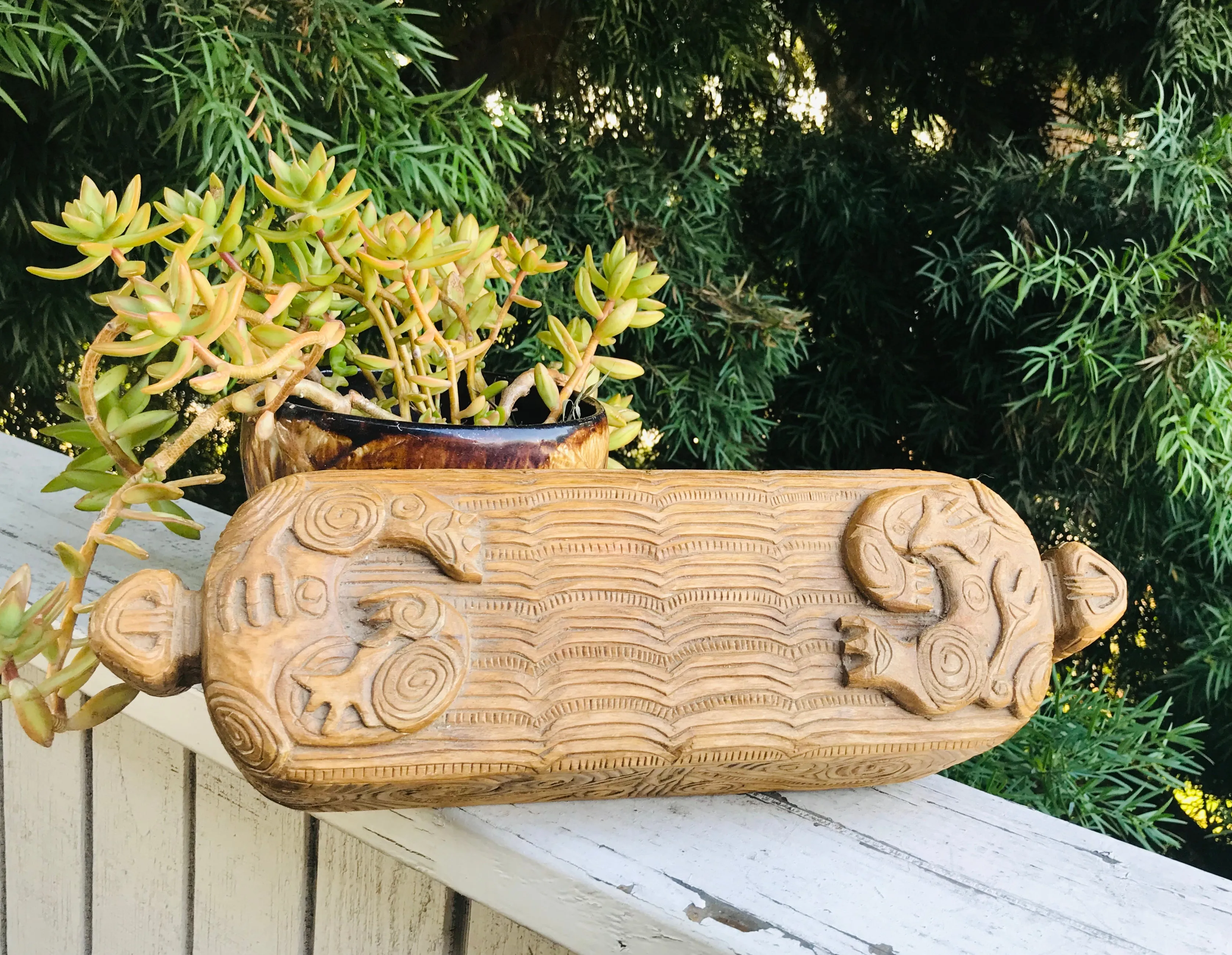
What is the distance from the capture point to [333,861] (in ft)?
1.71

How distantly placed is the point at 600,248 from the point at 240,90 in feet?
2.13

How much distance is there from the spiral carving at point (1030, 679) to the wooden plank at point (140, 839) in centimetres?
45

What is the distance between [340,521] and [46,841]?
41 cm

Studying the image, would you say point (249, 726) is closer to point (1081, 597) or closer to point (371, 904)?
point (371, 904)

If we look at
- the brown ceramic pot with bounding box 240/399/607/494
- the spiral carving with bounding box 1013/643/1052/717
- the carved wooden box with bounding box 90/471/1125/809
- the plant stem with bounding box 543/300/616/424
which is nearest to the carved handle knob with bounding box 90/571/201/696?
the carved wooden box with bounding box 90/471/1125/809

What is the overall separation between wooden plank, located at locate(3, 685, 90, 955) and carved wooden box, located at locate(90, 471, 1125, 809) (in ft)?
0.96

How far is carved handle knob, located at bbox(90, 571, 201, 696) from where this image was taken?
393 mm

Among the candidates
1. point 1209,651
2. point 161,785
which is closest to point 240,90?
point 161,785

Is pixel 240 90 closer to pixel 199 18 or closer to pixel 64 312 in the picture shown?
pixel 199 18

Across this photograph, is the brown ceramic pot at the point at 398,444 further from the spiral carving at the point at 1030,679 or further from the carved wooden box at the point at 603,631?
the spiral carving at the point at 1030,679

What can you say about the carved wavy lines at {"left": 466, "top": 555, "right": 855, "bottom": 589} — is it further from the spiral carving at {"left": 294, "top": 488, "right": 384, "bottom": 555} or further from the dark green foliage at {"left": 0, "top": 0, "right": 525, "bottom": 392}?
the dark green foliage at {"left": 0, "top": 0, "right": 525, "bottom": 392}

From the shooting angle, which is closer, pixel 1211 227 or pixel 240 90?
pixel 240 90

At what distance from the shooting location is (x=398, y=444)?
19.7 inches

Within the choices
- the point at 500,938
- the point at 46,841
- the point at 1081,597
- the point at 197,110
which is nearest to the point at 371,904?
the point at 500,938
